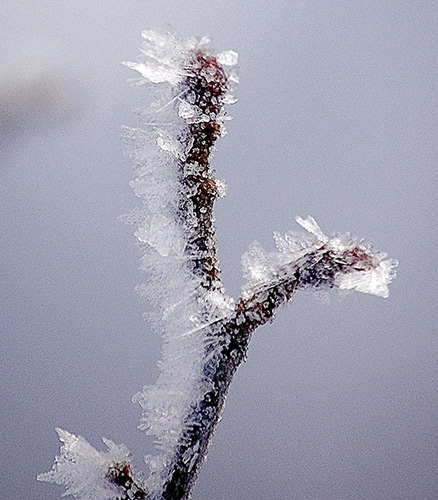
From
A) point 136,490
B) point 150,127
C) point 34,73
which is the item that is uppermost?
point 34,73

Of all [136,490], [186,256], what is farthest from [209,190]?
[136,490]

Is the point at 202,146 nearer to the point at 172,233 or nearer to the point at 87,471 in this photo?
the point at 172,233

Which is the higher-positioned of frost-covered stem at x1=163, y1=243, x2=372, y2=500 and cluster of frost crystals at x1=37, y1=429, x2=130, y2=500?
frost-covered stem at x1=163, y1=243, x2=372, y2=500

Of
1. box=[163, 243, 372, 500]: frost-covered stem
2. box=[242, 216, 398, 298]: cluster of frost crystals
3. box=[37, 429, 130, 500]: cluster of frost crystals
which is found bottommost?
box=[37, 429, 130, 500]: cluster of frost crystals

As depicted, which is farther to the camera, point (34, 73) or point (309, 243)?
point (34, 73)

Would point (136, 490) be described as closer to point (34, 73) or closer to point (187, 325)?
point (187, 325)

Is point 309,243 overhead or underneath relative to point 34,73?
underneath
